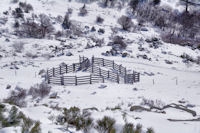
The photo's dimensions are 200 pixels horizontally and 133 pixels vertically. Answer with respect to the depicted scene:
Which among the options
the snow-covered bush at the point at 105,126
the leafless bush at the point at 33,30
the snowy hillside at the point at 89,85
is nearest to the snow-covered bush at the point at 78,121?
the snowy hillside at the point at 89,85

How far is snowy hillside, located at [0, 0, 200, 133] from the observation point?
501 centimetres

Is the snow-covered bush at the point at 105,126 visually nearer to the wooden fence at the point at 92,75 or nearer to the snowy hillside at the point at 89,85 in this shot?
the snowy hillside at the point at 89,85

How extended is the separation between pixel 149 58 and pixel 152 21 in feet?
138

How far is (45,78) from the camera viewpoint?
18797mm

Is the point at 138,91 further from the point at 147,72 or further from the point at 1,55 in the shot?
the point at 1,55

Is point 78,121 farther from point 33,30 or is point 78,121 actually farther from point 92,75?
point 33,30

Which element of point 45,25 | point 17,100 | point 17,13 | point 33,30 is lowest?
point 17,100

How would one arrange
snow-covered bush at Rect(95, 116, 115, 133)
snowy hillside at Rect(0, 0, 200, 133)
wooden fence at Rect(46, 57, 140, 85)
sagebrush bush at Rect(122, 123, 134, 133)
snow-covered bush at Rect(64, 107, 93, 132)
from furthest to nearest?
wooden fence at Rect(46, 57, 140, 85) < snowy hillside at Rect(0, 0, 200, 133) < snow-covered bush at Rect(64, 107, 93, 132) < snow-covered bush at Rect(95, 116, 115, 133) < sagebrush bush at Rect(122, 123, 134, 133)

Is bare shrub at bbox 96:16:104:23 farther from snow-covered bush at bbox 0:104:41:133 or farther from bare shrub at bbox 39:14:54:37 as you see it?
snow-covered bush at bbox 0:104:41:133

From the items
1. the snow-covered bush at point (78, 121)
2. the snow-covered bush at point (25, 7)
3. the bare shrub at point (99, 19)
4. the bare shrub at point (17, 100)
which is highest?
the snow-covered bush at point (25, 7)

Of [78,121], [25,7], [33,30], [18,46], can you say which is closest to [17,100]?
[78,121]

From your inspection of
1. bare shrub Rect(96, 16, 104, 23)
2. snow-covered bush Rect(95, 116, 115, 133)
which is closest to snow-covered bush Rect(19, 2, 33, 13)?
bare shrub Rect(96, 16, 104, 23)

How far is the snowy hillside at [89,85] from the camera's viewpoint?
5008 millimetres

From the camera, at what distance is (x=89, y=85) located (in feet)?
56.1
